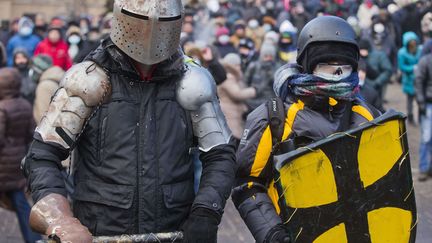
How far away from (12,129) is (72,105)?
4675 mm

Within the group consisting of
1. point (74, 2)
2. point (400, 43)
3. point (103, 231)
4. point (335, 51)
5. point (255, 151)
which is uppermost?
point (335, 51)

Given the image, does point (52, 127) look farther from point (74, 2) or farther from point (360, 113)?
point (74, 2)

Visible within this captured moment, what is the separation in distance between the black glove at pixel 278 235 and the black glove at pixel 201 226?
0.26 meters

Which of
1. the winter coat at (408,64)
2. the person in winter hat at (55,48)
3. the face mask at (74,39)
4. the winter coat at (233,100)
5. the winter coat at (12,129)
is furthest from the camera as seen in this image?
the winter coat at (408,64)

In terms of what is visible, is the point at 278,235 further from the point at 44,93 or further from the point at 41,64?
the point at 41,64

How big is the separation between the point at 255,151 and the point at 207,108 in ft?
1.01

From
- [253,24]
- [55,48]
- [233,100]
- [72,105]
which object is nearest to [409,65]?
[253,24]

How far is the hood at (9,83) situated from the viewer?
28.0 ft

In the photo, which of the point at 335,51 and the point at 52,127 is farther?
the point at 335,51

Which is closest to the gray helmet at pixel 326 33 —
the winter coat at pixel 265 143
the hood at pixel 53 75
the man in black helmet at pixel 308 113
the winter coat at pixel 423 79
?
the man in black helmet at pixel 308 113

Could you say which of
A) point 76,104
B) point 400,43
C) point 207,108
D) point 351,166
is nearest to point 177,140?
point 207,108

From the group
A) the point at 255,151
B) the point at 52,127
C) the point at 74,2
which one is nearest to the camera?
the point at 52,127

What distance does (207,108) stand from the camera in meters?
4.15

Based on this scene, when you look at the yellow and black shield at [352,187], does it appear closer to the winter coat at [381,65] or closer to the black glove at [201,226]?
the black glove at [201,226]
